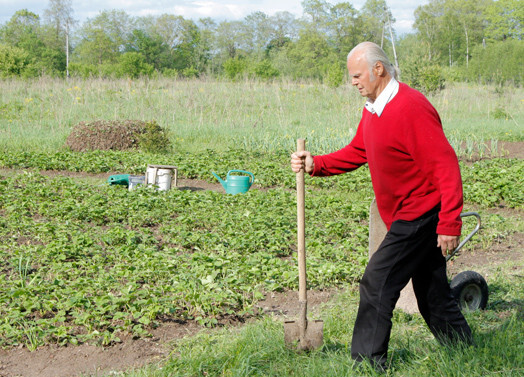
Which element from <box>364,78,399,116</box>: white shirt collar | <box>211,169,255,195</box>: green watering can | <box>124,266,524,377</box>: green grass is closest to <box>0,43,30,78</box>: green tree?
<box>211,169,255,195</box>: green watering can

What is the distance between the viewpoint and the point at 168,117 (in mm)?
16250

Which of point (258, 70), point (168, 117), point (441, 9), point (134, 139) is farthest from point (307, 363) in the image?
point (441, 9)

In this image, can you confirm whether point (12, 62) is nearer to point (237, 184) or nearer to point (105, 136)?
point (105, 136)

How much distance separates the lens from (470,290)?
167 inches

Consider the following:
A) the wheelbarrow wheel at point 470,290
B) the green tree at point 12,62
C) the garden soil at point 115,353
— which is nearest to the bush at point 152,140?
the garden soil at point 115,353

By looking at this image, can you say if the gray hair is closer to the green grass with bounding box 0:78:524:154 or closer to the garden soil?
the garden soil

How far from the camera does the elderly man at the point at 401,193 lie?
2791mm

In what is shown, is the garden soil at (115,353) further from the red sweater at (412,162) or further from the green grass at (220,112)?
the green grass at (220,112)

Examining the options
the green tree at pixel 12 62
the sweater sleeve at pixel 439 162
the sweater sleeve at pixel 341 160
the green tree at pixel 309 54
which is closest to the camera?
the sweater sleeve at pixel 439 162

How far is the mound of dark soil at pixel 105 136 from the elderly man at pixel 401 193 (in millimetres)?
9836

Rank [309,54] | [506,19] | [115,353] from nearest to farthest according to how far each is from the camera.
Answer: [115,353]
[309,54]
[506,19]

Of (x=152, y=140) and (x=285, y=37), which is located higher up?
(x=285, y=37)

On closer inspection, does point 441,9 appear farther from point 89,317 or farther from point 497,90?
point 89,317

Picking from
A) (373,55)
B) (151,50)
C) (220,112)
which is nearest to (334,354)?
(373,55)
